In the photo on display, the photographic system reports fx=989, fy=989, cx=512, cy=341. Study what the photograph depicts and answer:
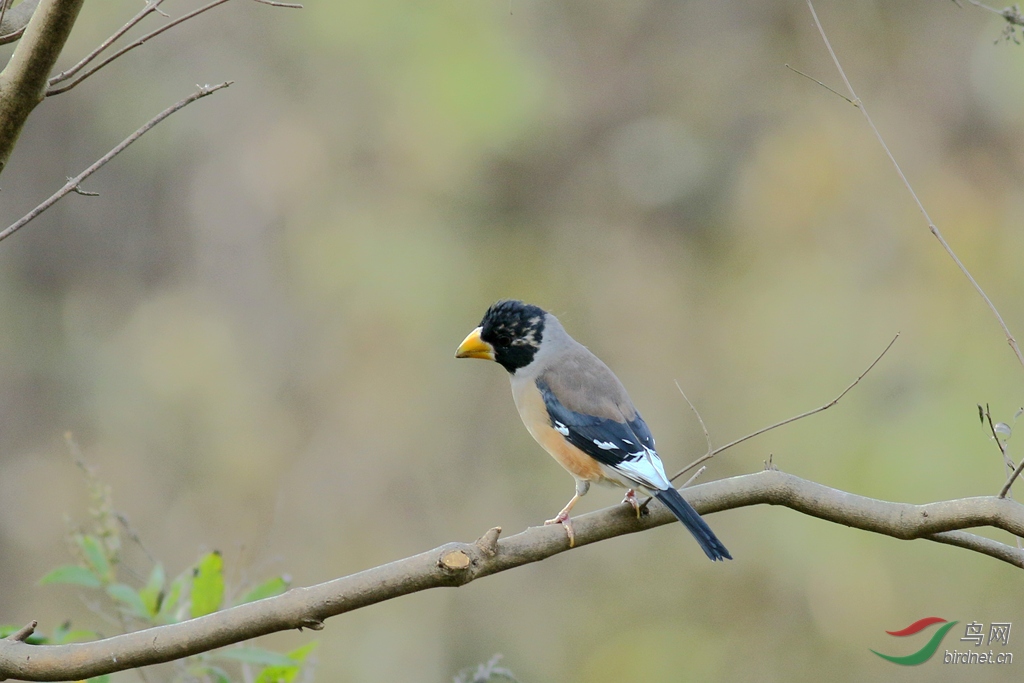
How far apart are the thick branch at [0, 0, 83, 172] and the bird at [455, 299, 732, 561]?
1640 millimetres

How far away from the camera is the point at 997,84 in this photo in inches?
275

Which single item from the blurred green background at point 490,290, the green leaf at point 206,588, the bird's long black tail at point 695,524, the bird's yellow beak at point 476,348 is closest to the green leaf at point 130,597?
the green leaf at point 206,588

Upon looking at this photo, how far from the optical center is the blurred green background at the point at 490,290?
7.05 metres

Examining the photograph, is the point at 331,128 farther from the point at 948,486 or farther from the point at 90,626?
the point at 948,486

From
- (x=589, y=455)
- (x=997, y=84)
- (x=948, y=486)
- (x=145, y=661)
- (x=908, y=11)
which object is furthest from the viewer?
(x=908, y=11)

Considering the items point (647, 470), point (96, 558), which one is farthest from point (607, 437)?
point (96, 558)

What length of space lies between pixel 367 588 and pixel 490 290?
17.9 feet

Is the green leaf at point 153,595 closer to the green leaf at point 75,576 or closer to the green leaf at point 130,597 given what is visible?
the green leaf at point 130,597

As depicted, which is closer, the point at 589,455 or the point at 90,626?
the point at 589,455

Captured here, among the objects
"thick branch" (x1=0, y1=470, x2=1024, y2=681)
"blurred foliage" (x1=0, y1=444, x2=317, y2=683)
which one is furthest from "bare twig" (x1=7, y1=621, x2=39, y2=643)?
"blurred foliage" (x1=0, y1=444, x2=317, y2=683)


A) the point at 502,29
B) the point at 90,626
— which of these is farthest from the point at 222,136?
the point at 90,626

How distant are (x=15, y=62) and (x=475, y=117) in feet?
17.5

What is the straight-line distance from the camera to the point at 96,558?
295 cm

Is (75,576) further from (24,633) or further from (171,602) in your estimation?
(24,633)
